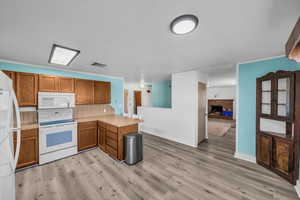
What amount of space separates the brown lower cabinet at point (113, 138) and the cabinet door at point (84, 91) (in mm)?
825

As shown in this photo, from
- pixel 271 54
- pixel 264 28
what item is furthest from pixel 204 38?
pixel 271 54

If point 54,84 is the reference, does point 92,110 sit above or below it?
below

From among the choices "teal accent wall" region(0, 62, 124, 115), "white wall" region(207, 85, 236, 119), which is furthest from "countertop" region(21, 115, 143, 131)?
"white wall" region(207, 85, 236, 119)

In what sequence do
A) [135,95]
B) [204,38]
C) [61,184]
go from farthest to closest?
1. [135,95]
2. [61,184]
3. [204,38]

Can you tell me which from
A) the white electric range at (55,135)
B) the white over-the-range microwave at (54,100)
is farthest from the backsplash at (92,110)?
the white over-the-range microwave at (54,100)

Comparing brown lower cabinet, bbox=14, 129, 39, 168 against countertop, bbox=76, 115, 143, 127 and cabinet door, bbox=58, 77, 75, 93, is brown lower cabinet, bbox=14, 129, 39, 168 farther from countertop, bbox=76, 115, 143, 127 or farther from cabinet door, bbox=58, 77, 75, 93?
cabinet door, bbox=58, 77, 75, 93

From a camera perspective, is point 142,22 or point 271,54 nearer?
point 142,22

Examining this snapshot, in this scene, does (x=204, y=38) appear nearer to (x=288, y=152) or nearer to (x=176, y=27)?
(x=176, y=27)

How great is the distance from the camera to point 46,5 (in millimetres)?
1072

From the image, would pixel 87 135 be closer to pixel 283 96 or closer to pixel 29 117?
pixel 29 117

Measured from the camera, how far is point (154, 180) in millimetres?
2082

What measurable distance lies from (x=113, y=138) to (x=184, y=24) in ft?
8.89

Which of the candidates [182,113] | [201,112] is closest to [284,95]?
[201,112]

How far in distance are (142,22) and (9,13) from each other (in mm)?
1394
